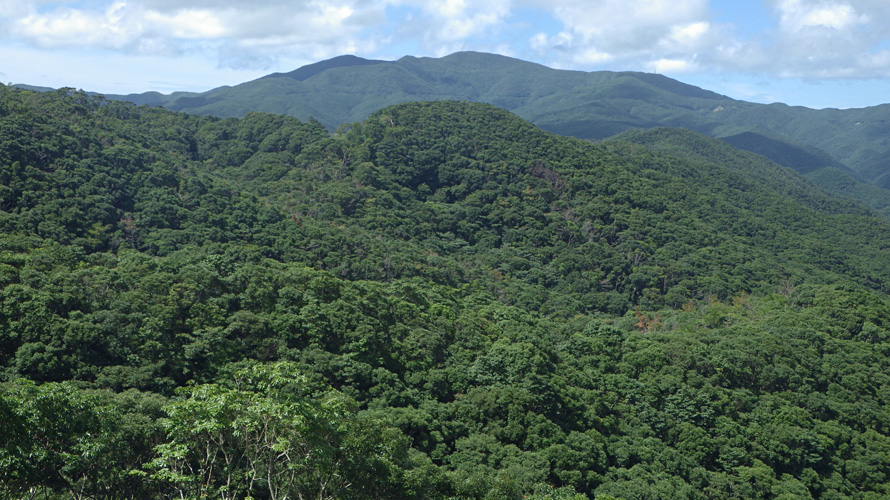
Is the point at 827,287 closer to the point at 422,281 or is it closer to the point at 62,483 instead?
the point at 422,281

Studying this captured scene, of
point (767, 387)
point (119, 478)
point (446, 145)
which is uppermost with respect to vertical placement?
point (446, 145)

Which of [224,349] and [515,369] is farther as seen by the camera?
[515,369]

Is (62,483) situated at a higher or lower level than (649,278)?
higher

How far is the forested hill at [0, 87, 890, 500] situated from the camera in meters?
15.1

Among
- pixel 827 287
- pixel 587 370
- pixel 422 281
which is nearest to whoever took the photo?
pixel 587 370

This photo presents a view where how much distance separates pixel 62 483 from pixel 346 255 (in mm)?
40766

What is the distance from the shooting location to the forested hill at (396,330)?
15148 mm

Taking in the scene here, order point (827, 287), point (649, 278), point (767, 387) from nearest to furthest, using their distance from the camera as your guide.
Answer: point (767, 387) < point (827, 287) < point (649, 278)

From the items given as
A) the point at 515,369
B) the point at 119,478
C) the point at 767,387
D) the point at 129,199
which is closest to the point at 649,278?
the point at 767,387

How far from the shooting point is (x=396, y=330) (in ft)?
113

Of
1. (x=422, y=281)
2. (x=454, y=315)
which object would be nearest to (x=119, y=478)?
(x=454, y=315)

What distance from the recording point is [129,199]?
174 feet

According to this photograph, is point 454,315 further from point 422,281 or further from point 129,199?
point 129,199

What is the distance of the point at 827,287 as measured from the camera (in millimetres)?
60531
